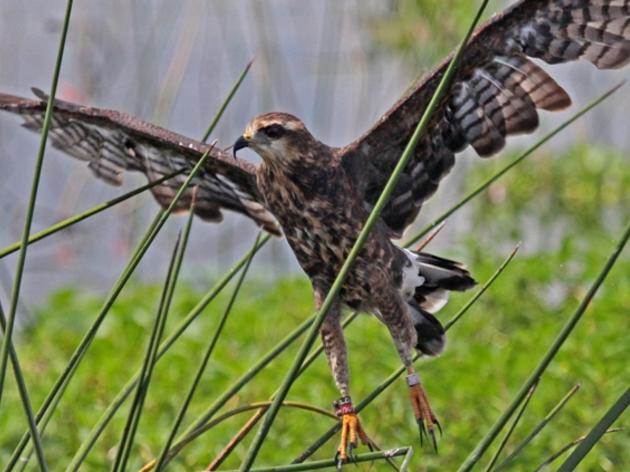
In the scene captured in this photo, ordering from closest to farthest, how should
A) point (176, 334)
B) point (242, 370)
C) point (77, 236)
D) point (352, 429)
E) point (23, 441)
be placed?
point (23, 441), point (176, 334), point (352, 429), point (242, 370), point (77, 236)

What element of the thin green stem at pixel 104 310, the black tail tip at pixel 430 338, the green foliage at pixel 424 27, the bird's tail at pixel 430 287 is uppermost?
the green foliage at pixel 424 27

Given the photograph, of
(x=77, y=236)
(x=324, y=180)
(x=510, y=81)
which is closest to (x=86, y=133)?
(x=324, y=180)

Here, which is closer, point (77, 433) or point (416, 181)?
point (416, 181)

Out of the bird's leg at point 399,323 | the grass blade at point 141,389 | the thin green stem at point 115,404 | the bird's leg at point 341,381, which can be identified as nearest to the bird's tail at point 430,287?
→ the bird's leg at point 399,323

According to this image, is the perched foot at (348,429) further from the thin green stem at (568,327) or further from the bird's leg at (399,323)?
the thin green stem at (568,327)

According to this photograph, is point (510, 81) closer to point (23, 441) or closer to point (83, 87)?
point (23, 441)

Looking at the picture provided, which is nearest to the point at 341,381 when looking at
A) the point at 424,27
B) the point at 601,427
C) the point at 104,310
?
the point at 104,310

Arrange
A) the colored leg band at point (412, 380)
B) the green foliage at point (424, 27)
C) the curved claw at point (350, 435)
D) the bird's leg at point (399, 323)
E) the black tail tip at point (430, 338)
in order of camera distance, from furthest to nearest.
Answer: the green foliage at point (424, 27) → the black tail tip at point (430, 338) → the bird's leg at point (399, 323) → the colored leg band at point (412, 380) → the curved claw at point (350, 435)

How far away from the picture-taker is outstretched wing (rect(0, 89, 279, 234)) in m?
4.07

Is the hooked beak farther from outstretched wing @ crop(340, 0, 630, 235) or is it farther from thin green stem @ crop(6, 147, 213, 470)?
thin green stem @ crop(6, 147, 213, 470)

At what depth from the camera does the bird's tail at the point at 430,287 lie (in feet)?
Result: 13.8

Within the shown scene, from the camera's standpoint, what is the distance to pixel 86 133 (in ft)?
15.0

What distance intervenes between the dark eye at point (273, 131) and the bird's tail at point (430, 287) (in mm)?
528

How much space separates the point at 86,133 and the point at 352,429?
1.48m
